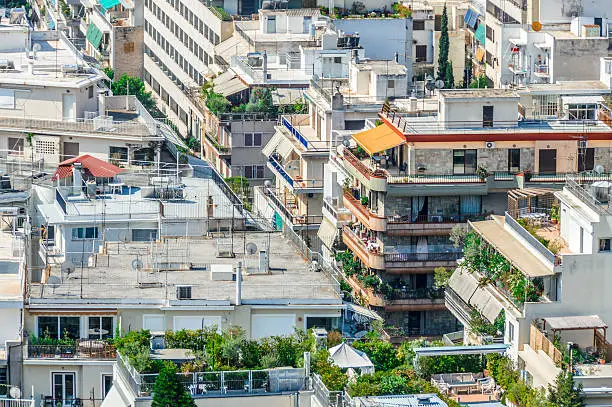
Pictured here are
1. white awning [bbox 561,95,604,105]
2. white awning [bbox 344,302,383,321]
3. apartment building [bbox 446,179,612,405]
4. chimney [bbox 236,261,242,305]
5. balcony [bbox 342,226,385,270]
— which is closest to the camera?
apartment building [bbox 446,179,612,405]

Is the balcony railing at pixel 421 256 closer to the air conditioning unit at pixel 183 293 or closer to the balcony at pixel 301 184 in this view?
the balcony at pixel 301 184

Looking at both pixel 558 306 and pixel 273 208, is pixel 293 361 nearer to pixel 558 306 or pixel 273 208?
pixel 558 306

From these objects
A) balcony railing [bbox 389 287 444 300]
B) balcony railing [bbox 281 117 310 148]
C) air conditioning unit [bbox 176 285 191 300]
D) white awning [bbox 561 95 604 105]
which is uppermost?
white awning [bbox 561 95 604 105]

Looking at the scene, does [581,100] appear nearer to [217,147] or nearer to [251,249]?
[251,249]

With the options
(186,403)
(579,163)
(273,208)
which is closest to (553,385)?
(186,403)

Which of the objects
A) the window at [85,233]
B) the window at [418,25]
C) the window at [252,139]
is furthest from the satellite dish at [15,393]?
the window at [418,25]

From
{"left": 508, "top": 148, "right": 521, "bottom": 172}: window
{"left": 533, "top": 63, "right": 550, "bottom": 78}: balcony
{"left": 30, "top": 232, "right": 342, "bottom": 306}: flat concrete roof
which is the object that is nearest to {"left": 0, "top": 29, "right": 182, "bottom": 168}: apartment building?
{"left": 508, "top": 148, "right": 521, "bottom": 172}: window

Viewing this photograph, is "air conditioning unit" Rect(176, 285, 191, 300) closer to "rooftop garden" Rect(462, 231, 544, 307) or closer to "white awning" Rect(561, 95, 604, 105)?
"rooftop garden" Rect(462, 231, 544, 307)
